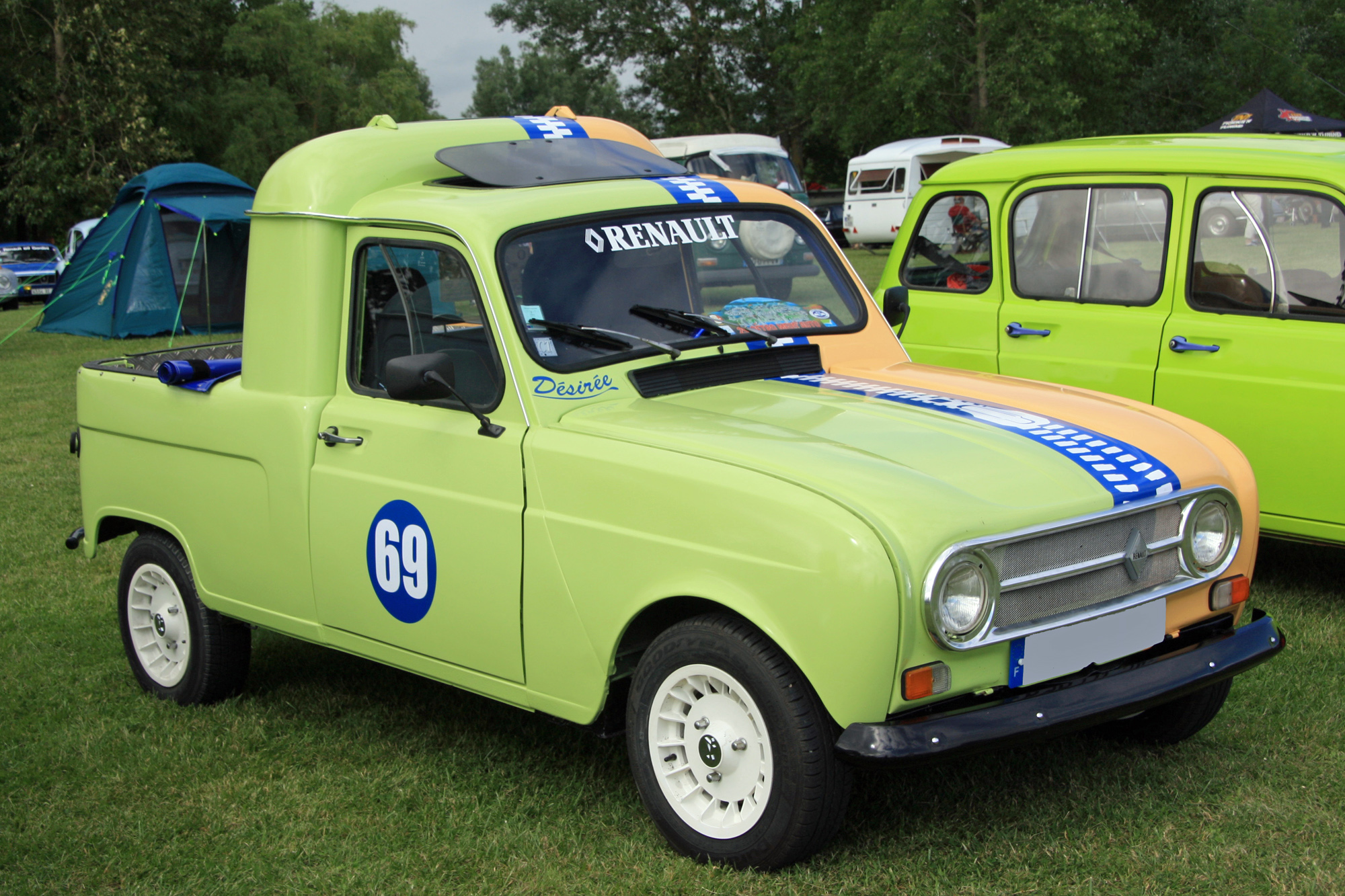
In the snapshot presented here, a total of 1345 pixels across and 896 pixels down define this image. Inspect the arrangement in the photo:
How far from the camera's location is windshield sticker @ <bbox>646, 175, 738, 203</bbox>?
452 cm

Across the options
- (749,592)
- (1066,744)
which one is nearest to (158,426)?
(749,592)

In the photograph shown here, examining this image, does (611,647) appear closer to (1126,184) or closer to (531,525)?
(531,525)

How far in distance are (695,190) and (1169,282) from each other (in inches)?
100

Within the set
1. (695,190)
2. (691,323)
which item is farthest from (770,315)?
(695,190)

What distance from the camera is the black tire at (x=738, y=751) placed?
3205 millimetres

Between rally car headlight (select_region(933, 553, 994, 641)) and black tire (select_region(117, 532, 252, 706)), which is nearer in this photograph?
rally car headlight (select_region(933, 553, 994, 641))

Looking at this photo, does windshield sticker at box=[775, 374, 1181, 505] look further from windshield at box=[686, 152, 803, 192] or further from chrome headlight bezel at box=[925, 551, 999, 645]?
windshield at box=[686, 152, 803, 192]

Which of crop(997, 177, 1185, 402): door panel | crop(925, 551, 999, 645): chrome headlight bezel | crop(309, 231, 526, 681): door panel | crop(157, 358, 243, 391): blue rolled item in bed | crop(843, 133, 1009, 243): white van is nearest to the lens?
crop(925, 551, 999, 645): chrome headlight bezel

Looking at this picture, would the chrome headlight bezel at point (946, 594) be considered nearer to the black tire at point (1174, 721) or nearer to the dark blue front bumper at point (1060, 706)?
the dark blue front bumper at point (1060, 706)

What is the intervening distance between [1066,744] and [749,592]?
5.60 ft

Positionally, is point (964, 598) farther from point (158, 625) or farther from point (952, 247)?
point (952, 247)

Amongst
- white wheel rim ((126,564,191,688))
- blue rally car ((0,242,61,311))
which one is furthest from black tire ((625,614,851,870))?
blue rally car ((0,242,61,311))

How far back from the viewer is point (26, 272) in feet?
88.2

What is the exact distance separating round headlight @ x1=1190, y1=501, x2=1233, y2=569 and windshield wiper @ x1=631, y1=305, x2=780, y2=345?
1.47 m
